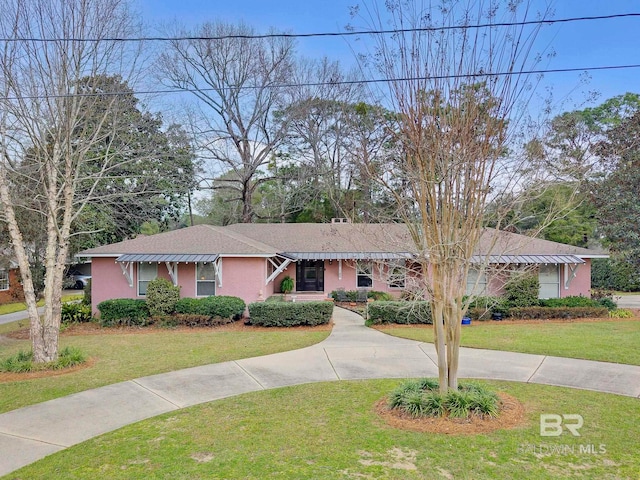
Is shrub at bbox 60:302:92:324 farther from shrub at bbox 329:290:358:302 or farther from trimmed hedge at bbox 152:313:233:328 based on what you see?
shrub at bbox 329:290:358:302

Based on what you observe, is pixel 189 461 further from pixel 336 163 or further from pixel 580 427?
pixel 336 163

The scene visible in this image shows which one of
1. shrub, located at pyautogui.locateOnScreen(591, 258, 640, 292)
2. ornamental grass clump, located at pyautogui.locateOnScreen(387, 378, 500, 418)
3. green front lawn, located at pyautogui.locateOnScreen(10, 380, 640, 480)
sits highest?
ornamental grass clump, located at pyautogui.locateOnScreen(387, 378, 500, 418)

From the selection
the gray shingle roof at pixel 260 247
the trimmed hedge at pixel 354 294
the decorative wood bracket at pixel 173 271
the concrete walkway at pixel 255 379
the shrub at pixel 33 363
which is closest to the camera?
the concrete walkway at pixel 255 379

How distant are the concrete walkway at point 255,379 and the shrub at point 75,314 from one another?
31.2ft

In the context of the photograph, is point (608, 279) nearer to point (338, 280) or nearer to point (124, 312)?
point (338, 280)

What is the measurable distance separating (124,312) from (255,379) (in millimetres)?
8762

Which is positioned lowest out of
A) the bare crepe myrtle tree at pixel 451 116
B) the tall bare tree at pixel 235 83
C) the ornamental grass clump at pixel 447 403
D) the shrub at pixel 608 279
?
the shrub at pixel 608 279

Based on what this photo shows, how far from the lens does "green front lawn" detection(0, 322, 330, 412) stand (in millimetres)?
7777

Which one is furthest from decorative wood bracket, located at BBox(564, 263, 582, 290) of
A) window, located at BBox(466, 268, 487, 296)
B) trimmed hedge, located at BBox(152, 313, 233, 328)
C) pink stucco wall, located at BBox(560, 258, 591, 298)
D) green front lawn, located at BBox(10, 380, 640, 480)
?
trimmed hedge, located at BBox(152, 313, 233, 328)

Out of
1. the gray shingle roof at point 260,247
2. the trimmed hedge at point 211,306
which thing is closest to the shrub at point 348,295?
the gray shingle roof at point 260,247

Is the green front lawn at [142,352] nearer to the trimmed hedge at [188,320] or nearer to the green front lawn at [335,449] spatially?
the trimmed hedge at [188,320]

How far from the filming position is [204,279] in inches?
659

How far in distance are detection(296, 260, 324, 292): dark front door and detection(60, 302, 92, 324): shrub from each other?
9867 millimetres

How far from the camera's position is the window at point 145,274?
16.9 m
